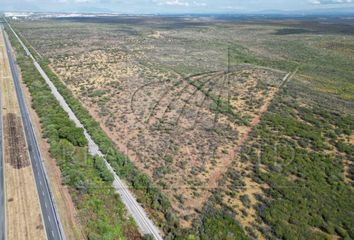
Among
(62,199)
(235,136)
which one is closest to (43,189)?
(62,199)

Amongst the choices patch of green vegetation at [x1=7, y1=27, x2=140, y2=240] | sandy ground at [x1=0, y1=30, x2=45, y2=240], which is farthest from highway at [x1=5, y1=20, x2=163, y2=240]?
sandy ground at [x1=0, y1=30, x2=45, y2=240]

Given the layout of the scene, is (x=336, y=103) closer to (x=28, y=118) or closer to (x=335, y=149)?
(x=335, y=149)

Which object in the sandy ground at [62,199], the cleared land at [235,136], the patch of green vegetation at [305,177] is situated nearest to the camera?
the sandy ground at [62,199]

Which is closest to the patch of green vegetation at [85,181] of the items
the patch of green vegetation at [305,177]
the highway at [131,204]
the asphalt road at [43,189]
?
the highway at [131,204]

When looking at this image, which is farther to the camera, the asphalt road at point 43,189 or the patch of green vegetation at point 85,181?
the patch of green vegetation at point 85,181

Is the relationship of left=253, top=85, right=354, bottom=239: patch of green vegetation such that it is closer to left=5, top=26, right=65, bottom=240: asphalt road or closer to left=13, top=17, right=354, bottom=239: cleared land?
left=13, top=17, right=354, bottom=239: cleared land

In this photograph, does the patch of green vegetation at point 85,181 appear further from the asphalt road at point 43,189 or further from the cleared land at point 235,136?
the cleared land at point 235,136

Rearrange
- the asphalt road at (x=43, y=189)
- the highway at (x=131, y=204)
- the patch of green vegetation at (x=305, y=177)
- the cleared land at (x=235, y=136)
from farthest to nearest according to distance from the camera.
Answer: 1. the cleared land at (x=235, y=136)
2. the patch of green vegetation at (x=305, y=177)
3. the highway at (x=131, y=204)
4. the asphalt road at (x=43, y=189)
